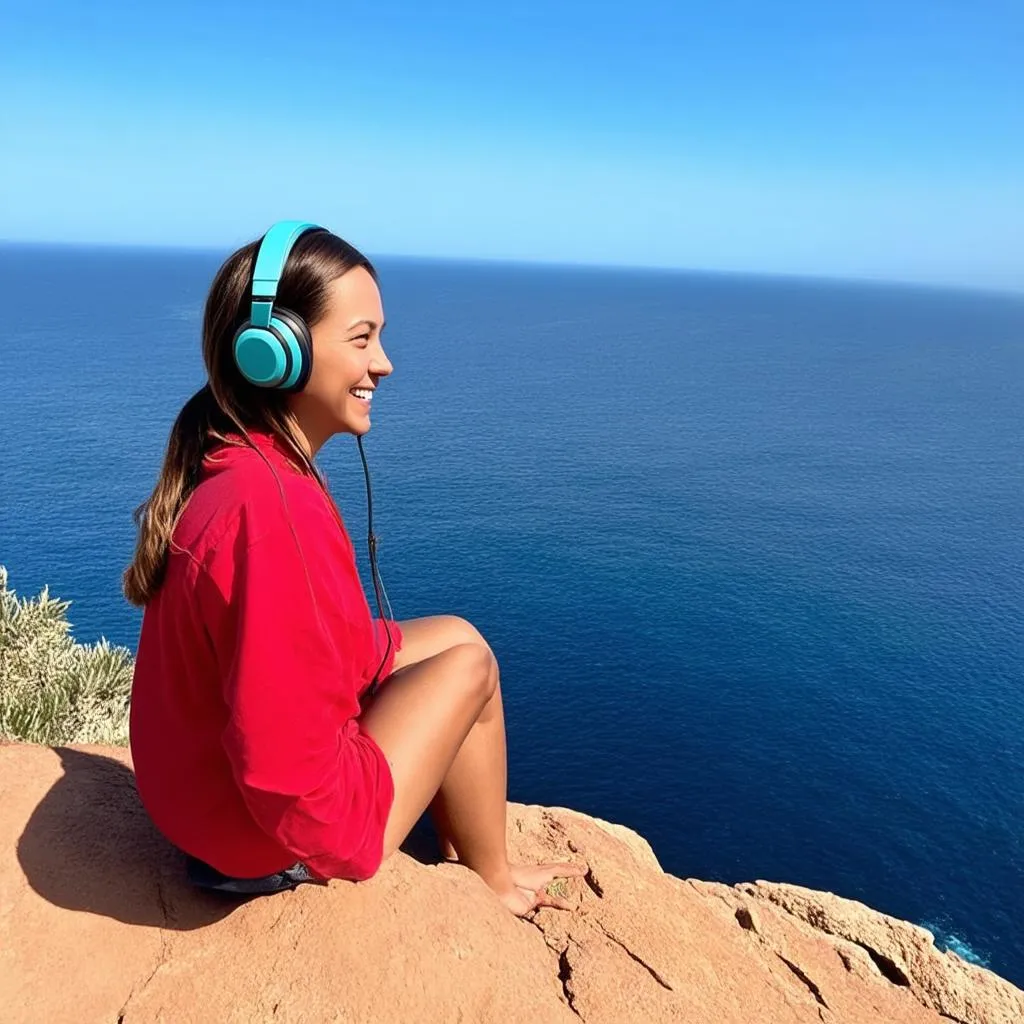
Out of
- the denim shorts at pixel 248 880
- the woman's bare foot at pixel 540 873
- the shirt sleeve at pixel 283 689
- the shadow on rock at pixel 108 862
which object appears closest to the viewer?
the shirt sleeve at pixel 283 689

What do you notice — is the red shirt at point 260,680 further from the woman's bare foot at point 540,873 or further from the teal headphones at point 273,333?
the woman's bare foot at point 540,873

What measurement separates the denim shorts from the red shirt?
24 cm

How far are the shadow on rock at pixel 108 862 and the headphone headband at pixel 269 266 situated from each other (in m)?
2.53

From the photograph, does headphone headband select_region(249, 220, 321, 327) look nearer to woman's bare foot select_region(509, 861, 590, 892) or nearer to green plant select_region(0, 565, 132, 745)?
woman's bare foot select_region(509, 861, 590, 892)

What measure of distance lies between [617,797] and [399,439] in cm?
5149

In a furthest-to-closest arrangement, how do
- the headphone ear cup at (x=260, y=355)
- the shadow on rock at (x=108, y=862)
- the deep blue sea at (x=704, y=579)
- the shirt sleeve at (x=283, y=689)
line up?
the deep blue sea at (x=704, y=579), the shadow on rock at (x=108, y=862), the headphone ear cup at (x=260, y=355), the shirt sleeve at (x=283, y=689)

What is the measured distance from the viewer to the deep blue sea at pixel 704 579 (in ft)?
139

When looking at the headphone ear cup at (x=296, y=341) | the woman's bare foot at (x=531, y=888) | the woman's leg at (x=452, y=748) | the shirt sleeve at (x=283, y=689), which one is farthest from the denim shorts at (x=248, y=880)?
the headphone ear cup at (x=296, y=341)

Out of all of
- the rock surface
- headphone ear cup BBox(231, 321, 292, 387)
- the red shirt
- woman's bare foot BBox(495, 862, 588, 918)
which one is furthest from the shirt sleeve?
woman's bare foot BBox(495, 862, 588, 918)

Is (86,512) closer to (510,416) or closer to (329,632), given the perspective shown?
(510,416)

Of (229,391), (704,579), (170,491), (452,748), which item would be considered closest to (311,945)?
(452,748)

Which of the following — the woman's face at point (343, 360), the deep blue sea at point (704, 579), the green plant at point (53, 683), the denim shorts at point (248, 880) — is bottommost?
the deep blue sea at point (704, 579)

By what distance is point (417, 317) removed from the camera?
180 meters

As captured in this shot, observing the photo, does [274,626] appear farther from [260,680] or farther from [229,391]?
[229,391]
